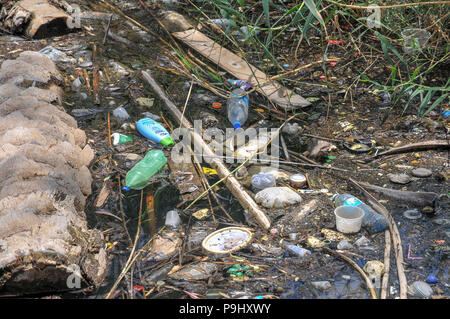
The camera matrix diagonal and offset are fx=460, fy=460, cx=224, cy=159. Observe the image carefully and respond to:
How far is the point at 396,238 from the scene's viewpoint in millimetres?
2010

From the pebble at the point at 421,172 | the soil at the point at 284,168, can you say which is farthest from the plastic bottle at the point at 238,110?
the pebble at the point at 421,172

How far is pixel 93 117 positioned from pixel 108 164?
588 mm

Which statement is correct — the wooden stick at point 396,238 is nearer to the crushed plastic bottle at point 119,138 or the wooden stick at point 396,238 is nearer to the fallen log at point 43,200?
the fallen log at point 43,200

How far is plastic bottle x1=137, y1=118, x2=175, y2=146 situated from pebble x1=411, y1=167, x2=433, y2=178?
4.60 feet

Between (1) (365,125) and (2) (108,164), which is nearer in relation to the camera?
(2) (108,164)

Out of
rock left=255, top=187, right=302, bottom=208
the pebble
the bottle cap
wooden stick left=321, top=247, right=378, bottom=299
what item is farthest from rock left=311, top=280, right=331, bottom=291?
the bottle cap

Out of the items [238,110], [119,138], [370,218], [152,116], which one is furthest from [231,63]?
[370,218]

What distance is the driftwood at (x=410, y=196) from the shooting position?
2.17m

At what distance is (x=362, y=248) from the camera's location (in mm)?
2008

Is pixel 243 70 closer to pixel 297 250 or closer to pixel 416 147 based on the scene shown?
pixel 416 147

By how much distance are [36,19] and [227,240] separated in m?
3.08
